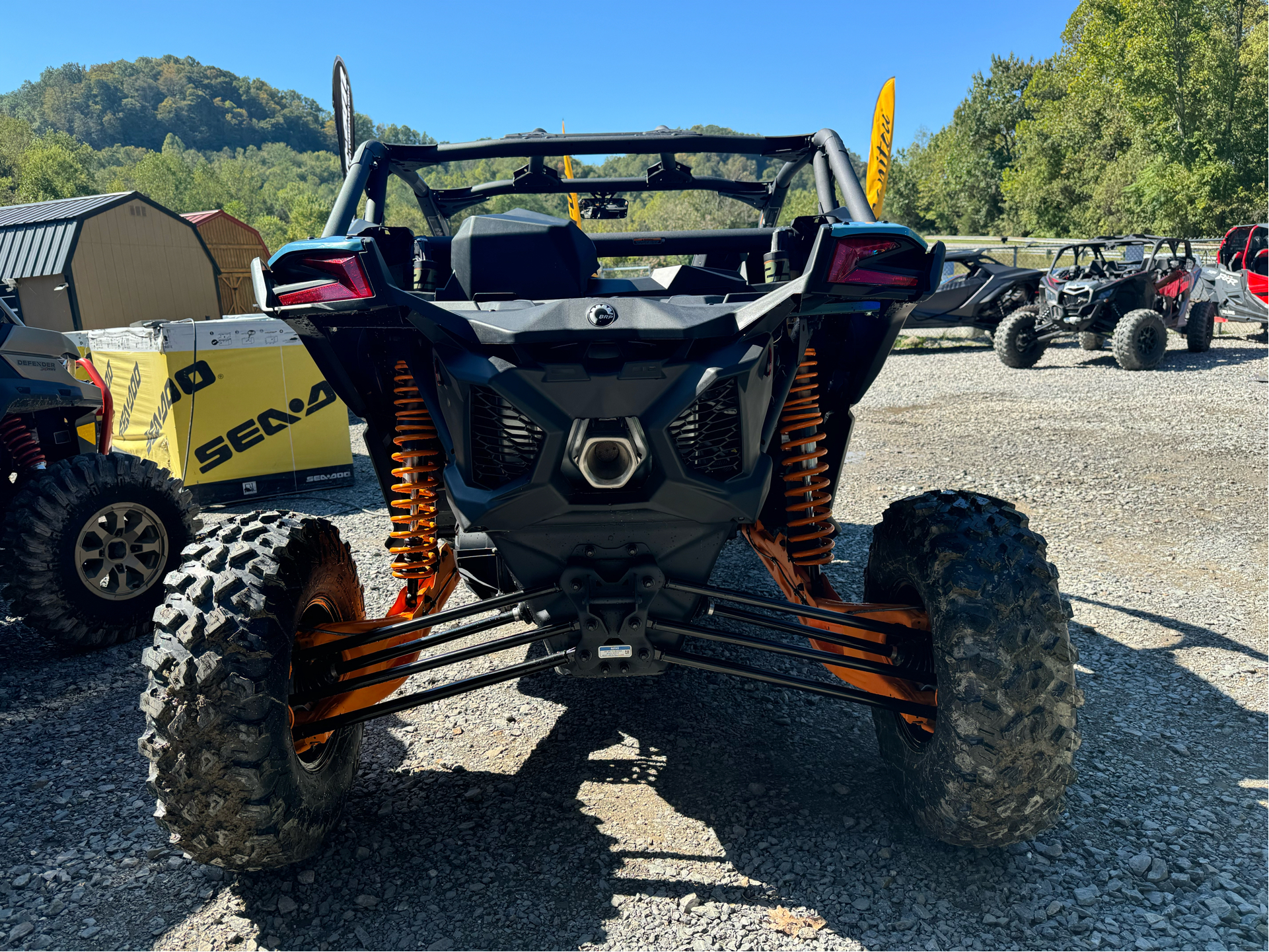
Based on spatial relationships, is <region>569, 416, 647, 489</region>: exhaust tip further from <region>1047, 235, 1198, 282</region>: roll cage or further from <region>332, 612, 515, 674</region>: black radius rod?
<region>1047, 235, 1198, 282</region>: roll cage

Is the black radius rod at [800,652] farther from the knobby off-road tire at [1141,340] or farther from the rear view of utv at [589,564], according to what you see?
the knobby off-road tire at [1141,340]

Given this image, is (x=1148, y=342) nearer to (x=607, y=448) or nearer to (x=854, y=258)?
(x=854, y=258)

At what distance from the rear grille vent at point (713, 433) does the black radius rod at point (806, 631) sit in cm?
42

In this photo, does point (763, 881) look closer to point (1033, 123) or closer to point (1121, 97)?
point (1121, 97)

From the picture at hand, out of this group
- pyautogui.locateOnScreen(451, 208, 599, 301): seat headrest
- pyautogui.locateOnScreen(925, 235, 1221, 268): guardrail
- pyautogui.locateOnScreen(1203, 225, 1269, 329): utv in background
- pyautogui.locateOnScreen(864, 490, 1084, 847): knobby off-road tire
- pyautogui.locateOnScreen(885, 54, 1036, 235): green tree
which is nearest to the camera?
pyautogui.locateOnScreen(864, 490, 1084, 847): knobby off-road tire

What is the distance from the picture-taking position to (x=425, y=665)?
2.35 metres

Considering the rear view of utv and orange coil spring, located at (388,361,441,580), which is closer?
the rear view of utv

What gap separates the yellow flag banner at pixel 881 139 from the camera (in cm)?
1290

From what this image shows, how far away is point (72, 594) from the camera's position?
406cm

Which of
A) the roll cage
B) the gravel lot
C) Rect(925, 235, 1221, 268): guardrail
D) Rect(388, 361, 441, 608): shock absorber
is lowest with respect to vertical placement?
the gravel lot

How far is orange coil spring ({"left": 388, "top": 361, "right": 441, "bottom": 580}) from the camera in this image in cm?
284

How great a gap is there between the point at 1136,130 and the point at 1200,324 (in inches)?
1409

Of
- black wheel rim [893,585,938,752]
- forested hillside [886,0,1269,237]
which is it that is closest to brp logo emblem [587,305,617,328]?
black wheel rim [893,585,938,752]

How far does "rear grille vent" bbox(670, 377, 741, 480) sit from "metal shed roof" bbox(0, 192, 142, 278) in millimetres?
22329
